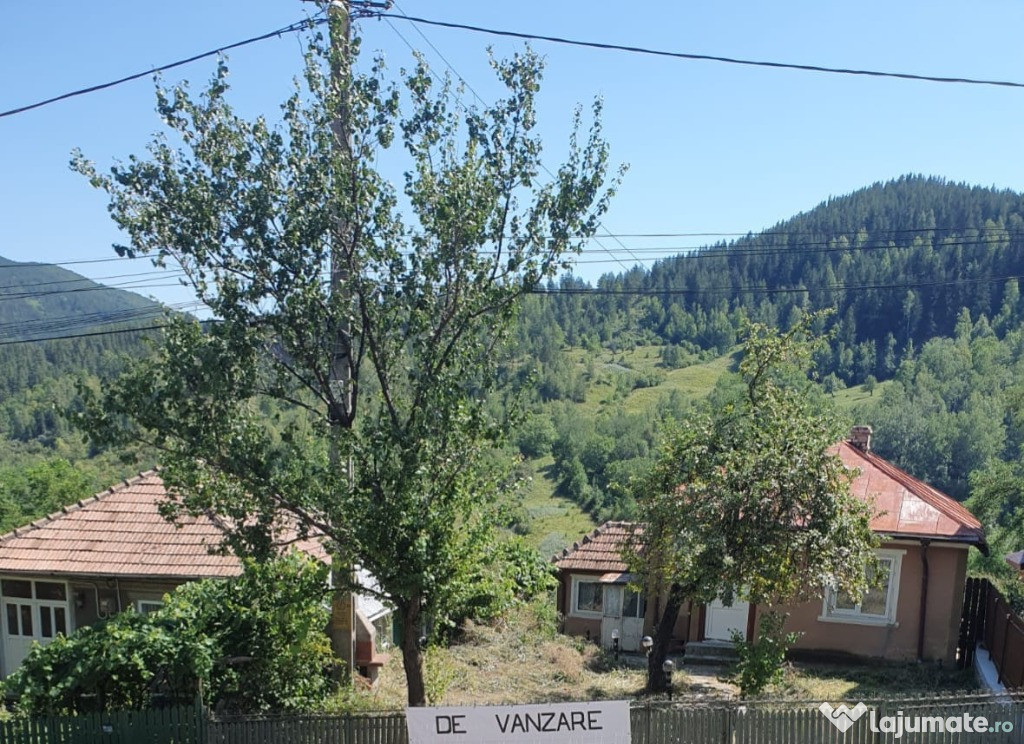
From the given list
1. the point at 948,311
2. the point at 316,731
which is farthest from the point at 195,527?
the point at 948,311

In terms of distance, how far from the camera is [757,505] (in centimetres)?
1098

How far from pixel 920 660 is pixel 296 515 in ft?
39.9

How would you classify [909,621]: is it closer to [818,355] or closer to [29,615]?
[29,615]

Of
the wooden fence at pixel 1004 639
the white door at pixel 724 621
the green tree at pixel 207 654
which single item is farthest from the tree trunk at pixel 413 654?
the wooden fence at pixel 1004 639

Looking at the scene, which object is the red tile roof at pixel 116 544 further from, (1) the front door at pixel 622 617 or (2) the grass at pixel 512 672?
(1) the front door at pixel 622 617

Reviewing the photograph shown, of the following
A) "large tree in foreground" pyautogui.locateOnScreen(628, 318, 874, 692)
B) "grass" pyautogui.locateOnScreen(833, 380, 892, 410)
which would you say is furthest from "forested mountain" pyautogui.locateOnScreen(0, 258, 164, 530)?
"grass" pyautogui.locateOnScreen(833, 380, 892, 410)

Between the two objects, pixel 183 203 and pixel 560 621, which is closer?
pixel 183 203

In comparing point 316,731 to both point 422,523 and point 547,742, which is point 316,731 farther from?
point 422,523

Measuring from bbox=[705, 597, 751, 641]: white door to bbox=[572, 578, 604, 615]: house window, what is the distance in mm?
2453

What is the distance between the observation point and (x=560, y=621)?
16.6 metres

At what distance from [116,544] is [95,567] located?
0.55 metres

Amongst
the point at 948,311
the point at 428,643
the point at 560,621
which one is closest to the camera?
the point at 428,643

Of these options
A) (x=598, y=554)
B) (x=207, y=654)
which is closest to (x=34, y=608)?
(x=207, y=654)

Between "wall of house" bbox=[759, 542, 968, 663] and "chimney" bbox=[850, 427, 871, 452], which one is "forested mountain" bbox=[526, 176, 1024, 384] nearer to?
"chimney" bbox=[850, 427, 871, 452]
